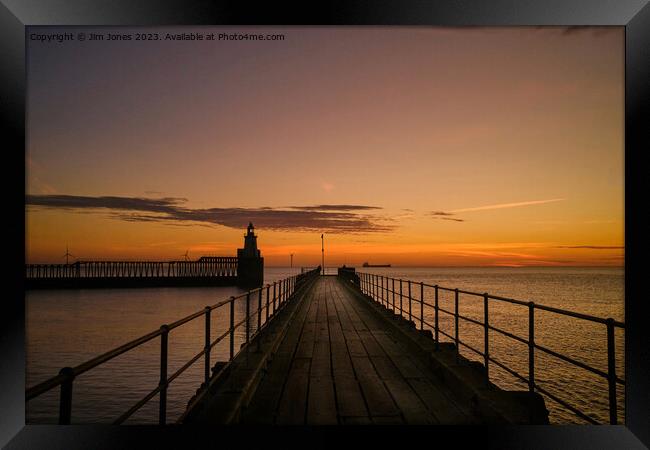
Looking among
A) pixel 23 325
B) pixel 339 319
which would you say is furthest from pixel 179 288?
pixel 23 325

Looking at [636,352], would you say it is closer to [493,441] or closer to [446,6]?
[493,441]

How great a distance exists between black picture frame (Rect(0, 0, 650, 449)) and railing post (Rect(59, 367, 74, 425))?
1807mm

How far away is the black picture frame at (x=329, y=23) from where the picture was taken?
13.9 ft

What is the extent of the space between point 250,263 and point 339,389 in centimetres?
5987

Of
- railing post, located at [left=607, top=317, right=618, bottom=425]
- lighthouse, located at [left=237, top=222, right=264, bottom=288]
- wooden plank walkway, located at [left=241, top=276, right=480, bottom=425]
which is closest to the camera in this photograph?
railing post, located at [left=607, top=317, right=618, bottom=425]

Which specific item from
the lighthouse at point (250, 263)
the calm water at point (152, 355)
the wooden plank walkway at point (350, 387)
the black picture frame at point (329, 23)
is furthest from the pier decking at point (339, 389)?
the lighthouse at point (250, 263)

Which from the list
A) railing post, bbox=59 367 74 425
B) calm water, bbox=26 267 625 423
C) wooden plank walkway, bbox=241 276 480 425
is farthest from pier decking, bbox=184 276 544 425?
calm water, bbox=26 267 625 423

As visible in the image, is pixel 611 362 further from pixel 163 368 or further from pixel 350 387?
pixel 163 368

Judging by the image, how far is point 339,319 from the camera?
41.7 feet

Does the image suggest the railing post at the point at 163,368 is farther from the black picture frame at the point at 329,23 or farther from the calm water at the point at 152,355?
the calm water at the point at 152,355

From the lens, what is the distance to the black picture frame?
4.23 meters

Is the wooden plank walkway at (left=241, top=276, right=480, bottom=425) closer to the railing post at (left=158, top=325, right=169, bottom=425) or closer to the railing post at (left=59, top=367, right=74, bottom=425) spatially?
the railing post at (left=158, top=325, right=169, bottom=425)

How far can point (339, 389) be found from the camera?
576 centimetres

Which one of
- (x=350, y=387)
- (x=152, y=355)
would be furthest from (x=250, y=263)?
(x=350, y=387)
